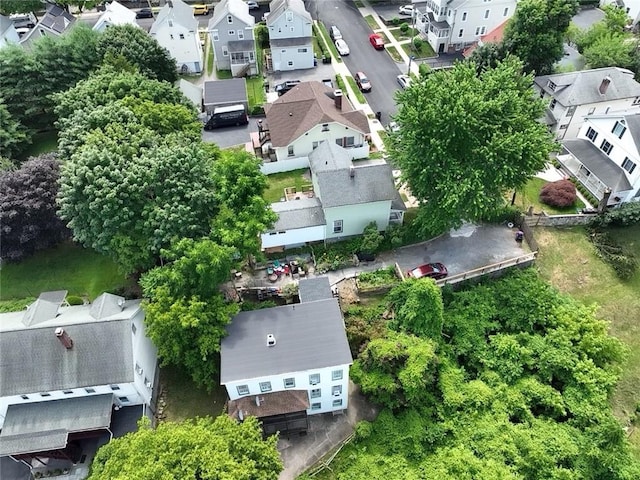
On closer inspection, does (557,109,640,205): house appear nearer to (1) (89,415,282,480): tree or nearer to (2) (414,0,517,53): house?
(2) (414,0,517,53): house

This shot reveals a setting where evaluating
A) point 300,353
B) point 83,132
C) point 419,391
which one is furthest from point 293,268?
point 83,132

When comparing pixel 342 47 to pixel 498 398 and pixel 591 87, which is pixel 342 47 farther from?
pixel 498 398

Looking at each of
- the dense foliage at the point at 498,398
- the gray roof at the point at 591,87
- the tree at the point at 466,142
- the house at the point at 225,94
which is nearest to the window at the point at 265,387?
the dense foliage at the point at 498,398

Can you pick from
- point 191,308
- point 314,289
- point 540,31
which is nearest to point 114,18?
point 191,308

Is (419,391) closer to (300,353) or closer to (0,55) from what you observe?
(300,353)

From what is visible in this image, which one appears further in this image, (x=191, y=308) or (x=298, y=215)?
(x=298, y=215)

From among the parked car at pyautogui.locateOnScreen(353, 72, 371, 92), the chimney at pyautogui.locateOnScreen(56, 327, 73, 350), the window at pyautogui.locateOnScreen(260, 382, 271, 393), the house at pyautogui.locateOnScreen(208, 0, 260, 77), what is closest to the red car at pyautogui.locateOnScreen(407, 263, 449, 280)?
the window at pyautogui.locateOnScreen(260, 382, 271, 393)
